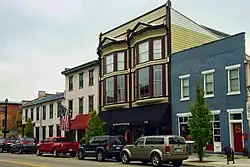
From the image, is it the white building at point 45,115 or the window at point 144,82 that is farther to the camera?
the white building at point 45,115

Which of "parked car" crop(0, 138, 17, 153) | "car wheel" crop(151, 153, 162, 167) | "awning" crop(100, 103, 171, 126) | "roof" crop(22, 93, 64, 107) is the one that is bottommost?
"parked car" crop(0, 138, 17, 153)

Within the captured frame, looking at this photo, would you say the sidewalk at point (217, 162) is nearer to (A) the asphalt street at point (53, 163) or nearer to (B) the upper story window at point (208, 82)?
(A) the asphalt street at point (53, 163)

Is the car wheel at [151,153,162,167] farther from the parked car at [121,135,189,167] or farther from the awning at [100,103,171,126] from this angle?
the awning at [100,103,171,126]

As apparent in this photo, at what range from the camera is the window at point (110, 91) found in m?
39.9

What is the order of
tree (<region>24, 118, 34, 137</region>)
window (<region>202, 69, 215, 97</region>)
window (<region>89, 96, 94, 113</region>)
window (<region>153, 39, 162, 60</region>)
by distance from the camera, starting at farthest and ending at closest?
tree (<region>24, 118, 34, 137</region>), window (<region>89, 96, 94, 113</region>), window (<region>153, 39, 162, 60</region>), window (<region>202, 69, 215, 97</region>)

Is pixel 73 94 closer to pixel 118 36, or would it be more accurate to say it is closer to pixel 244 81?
pixel 118 36

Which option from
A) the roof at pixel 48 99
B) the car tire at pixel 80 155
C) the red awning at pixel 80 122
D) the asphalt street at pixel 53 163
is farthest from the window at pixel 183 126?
the roof at pixel 48 99

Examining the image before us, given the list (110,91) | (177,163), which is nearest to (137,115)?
(110,91)

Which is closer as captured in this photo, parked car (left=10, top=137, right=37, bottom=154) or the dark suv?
the dark suv

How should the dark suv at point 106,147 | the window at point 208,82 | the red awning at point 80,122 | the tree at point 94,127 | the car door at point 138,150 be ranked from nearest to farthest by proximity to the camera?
the car door at point 138,150
the dark suv at point 106,147
the window at point 208,82
the tree at point 94,127
the red awning at point 80,122

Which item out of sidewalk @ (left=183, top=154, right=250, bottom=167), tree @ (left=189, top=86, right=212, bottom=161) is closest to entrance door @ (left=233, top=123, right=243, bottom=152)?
sidewalk @ (left=183, top=154, right=250, bottom=167)

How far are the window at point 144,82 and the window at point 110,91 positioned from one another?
457cm

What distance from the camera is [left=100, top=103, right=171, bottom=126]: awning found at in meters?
33.5

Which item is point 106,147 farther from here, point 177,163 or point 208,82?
point 208,82
